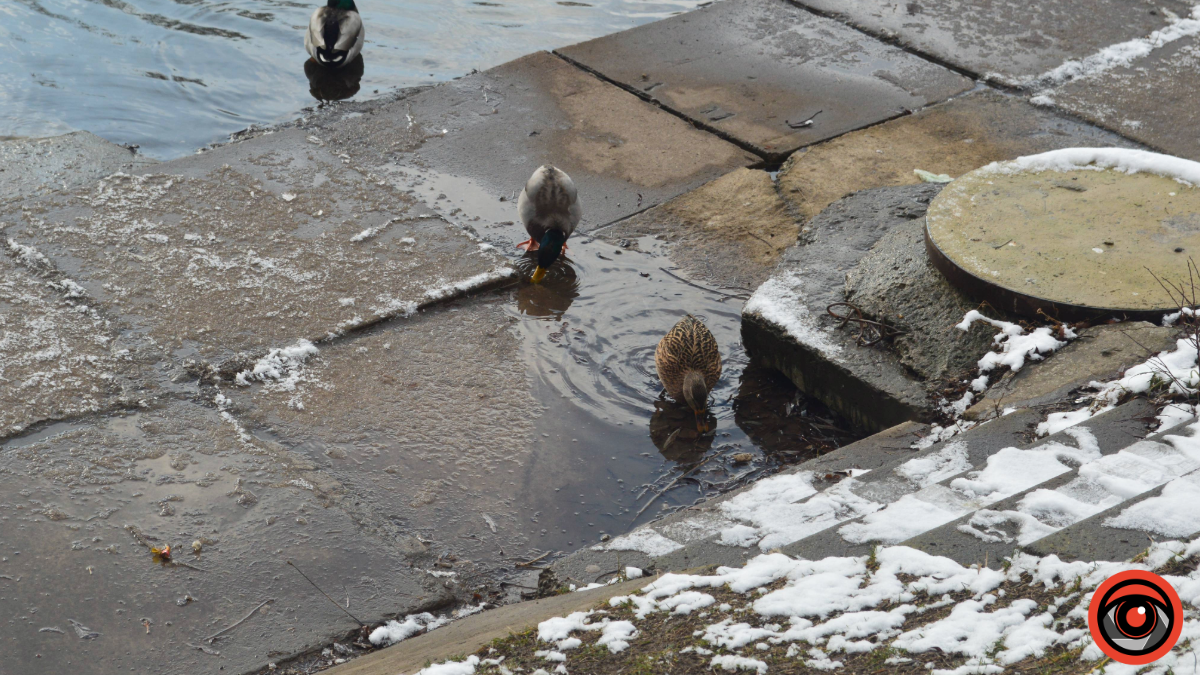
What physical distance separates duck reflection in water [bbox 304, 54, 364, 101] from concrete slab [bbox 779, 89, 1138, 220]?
3.73 m

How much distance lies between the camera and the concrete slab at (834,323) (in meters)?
4.20

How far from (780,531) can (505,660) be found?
1.12 m

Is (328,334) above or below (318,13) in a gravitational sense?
below

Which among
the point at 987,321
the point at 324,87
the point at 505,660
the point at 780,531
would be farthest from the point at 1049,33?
the point at 505,660

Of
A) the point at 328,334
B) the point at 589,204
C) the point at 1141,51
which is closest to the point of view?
the point at 328,334

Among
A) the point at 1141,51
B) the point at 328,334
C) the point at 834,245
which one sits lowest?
the point at 328,334

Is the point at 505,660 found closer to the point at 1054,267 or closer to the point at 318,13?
the point at 1054,267

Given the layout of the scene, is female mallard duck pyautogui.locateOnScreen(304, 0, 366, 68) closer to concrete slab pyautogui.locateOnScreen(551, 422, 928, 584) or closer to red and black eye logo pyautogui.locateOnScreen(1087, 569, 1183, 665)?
concrete slab pyautogui.locateOnScreen(551, 422, 928, 584)

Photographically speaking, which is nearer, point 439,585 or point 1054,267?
point 439,585

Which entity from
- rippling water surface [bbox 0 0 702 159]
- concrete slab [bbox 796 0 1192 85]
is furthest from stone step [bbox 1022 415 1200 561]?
rippling water surface [bbox 0 0 702 159]

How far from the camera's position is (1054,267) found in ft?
13.6

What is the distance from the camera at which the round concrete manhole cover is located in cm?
396

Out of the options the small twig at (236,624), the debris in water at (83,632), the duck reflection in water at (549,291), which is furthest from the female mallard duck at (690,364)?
the debris in water at (83,632)

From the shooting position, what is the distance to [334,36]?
793 cm
